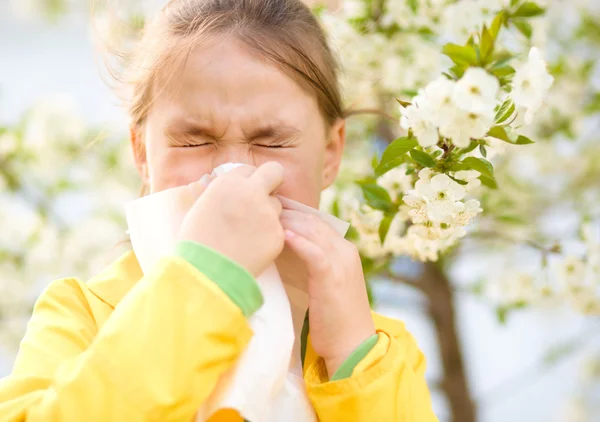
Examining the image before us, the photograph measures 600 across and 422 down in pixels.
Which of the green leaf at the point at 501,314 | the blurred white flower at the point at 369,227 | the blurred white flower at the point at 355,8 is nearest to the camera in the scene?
the blurred white flower at the point at 369,227

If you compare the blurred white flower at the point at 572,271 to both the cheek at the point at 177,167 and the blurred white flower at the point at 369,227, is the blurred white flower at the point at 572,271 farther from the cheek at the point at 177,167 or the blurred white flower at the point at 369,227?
the cheek at the point at 177,167

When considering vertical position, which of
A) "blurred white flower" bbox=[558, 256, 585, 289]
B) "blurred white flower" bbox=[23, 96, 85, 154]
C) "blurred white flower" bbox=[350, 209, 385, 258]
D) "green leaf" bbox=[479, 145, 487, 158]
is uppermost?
"green leaf" bbox=[479, 145, 487, 158]

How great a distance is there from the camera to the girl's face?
2.47 feet

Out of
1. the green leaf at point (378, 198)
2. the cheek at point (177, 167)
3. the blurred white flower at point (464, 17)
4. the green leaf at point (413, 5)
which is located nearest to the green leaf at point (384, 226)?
the green leaf at point (378, 198)

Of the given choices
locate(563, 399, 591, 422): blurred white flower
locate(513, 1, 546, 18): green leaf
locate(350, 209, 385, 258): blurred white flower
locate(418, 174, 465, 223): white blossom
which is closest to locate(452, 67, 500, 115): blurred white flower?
locate(418, 174, 465, 223): white blossom

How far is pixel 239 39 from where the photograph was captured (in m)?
0.80

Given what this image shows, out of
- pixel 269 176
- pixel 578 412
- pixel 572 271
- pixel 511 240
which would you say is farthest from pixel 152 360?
pixel 578 412

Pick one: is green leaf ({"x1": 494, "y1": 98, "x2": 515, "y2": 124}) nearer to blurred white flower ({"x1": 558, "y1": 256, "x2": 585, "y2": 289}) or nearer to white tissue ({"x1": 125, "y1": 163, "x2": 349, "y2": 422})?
white tissue ({"x1": 125, "y1": 163, "x2": 349, "y2": 422})

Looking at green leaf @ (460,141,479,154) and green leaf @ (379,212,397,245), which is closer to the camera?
green leaf @ (460,141,479,154)

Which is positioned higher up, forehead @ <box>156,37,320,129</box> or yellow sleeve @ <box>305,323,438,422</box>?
forehead @ <box>156,37,320,129</box>

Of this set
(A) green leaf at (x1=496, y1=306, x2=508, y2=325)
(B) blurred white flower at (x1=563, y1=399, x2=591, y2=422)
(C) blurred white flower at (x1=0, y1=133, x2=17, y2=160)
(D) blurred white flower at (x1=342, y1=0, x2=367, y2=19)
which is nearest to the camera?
(D) blurred white flower at (x1=342, y1=0, x2=367, y2=19)

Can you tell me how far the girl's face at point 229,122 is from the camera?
0.75 m

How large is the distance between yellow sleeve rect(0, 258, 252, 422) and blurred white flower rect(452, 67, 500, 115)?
268mm

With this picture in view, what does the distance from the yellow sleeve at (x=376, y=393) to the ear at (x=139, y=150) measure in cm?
38
